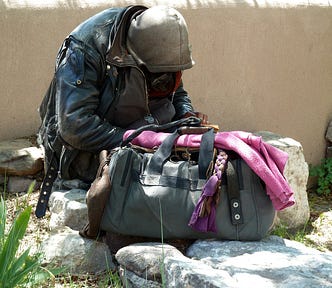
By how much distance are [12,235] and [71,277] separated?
89 cm

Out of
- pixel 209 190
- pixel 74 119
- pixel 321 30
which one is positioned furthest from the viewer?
pixel 321 30

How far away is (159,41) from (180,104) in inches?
28.8

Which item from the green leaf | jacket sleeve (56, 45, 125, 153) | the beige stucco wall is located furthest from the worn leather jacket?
the green leaf

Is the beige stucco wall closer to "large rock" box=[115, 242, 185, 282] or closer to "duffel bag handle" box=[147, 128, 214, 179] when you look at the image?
"duffel bag handle" box=[147, 128, 214, 179]

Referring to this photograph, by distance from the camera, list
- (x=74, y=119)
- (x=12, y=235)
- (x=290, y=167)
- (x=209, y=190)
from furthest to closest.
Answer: (x=290, y=167), (x=74, y=119), (x=209, y=190), (x=12, y=235)

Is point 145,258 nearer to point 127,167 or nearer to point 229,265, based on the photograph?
point 229,265

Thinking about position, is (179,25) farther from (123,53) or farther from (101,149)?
(101,149)

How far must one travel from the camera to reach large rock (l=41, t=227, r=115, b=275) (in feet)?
11.1

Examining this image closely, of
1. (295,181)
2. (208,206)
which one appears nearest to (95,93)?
(208,206)

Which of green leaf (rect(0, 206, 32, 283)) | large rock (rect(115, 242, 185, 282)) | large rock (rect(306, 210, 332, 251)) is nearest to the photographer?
green leaf (rect(0, 206, 32, 283))

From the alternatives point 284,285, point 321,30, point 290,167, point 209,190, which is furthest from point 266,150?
point 321,30

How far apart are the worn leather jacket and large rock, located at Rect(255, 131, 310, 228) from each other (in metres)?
1.63

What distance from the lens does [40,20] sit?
15.8ft

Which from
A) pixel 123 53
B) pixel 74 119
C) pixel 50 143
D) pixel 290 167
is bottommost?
pixel 290 167
